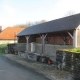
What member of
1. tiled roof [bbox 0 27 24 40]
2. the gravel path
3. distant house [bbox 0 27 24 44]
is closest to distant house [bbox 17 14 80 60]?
the gravel path

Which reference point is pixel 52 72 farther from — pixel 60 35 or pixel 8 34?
pixel 8 34

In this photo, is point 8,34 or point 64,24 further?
point 8,34

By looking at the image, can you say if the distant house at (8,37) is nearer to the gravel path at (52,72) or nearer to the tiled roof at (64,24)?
the tiled roof at (64,24)

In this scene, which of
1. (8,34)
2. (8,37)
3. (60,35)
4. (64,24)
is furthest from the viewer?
(8,34)

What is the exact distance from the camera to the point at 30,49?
2870 cm

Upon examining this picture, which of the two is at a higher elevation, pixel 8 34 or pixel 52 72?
pixel 8 34

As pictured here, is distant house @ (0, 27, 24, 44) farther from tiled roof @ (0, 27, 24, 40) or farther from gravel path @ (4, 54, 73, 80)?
gravel path @ (4, 54, 73, 80)

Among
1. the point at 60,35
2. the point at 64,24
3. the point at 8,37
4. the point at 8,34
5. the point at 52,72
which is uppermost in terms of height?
the point at 8,34

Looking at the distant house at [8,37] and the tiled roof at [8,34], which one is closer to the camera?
the distant house at [8,37]

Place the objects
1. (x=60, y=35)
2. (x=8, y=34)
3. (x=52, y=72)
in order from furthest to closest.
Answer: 1. (x=8, y=34)
2. (x=60, y=35)
3. (x=52, y=72)

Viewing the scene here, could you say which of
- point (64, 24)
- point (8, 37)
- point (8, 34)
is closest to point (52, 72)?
point (64, 24)

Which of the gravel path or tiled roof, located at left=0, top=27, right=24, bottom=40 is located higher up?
tiled roof, located at left=0, top=27, right=24, bottom=40

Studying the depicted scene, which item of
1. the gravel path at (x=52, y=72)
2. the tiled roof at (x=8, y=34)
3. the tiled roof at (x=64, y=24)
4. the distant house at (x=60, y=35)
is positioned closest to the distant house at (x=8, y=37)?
the tiled roof at (x=8, y=34)

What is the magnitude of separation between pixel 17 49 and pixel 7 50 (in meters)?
2.97
